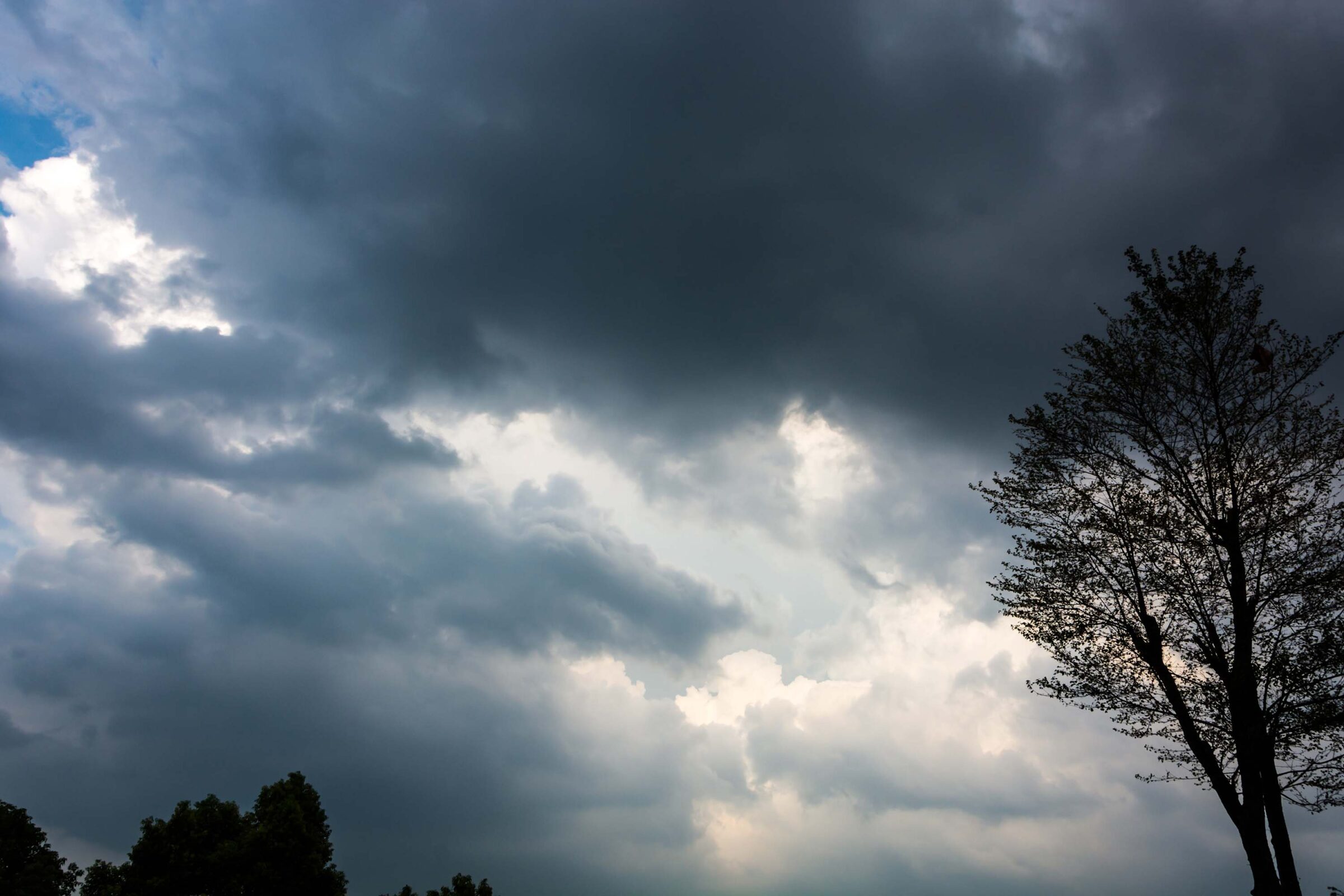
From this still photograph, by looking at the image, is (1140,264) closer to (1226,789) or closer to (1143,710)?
(1143,710)

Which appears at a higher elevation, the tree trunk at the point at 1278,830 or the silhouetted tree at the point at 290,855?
the tree trunk at the point at 1278,830

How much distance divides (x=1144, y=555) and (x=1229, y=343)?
622cm

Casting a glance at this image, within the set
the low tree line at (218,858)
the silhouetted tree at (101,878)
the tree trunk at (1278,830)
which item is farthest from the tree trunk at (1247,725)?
the silhouetted tree at (101,878)

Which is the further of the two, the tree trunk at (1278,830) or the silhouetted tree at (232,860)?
the silhouetted tree at (232,860)

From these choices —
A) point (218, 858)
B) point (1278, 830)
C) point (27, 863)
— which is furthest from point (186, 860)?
point (1278, 830)

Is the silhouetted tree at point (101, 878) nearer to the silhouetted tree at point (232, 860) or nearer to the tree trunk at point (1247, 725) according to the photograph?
the silhouetted tree at point (232, 860)

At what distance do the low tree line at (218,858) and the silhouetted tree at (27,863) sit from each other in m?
0.05

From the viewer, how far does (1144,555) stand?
19.1 metres

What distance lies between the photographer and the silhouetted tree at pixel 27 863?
151 ft

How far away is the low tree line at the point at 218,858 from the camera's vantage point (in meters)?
42.8

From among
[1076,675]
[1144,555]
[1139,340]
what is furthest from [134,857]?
[1139,340]

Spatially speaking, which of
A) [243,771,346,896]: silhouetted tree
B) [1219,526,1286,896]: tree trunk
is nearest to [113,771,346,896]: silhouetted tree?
[243,771,346,896]: silhouetted tree

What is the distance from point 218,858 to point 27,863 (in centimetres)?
1636

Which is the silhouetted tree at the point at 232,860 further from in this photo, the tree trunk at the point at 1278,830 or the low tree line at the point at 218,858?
the tree trunk at the point at 1278,830
